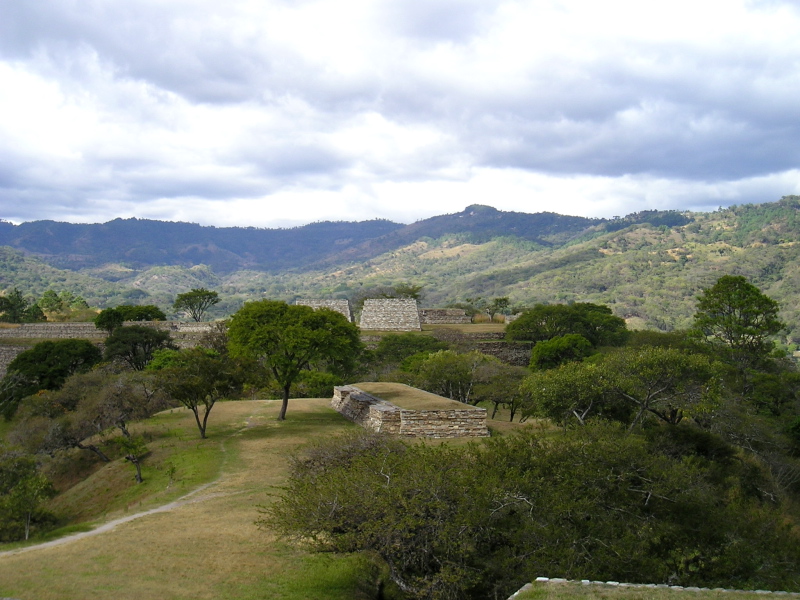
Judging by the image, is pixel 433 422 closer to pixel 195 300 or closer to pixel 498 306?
pixel 195 300

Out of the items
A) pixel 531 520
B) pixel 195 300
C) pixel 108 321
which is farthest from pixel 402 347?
pixel 195 300

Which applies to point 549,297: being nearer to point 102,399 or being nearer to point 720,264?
point 720,264

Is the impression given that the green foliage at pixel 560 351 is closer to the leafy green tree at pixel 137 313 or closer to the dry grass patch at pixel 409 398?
the dry grass patch at pixel 409 398

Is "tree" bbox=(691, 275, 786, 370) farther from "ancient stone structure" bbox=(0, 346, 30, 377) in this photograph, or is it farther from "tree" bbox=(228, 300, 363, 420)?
"ancient stone structure" bbox=(0, 346, 30, 377)

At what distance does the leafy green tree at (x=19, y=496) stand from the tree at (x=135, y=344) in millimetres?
26321

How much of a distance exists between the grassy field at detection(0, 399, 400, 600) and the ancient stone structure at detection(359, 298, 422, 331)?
112ft

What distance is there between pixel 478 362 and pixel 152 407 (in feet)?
56.7

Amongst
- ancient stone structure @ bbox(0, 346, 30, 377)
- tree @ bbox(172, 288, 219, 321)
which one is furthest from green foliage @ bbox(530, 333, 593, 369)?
ancient stone structure @ bbox(0, 346, 30, 377)

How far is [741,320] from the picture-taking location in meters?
32.2

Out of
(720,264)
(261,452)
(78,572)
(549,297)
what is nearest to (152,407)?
(261,452)

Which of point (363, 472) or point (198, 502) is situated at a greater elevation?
point (363, 472)

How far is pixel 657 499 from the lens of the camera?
39.1ft

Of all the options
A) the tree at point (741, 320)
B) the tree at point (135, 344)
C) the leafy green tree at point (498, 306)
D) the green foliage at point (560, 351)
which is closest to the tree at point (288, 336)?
the green foliage at point (560, 351)

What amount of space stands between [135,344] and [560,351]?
3093 centimetres
